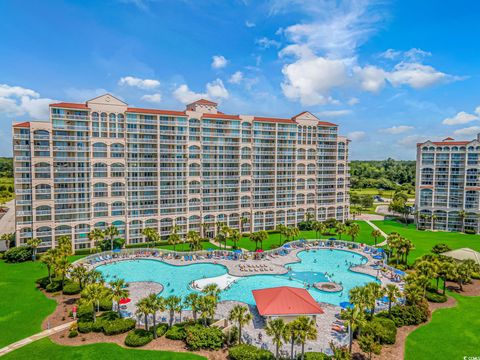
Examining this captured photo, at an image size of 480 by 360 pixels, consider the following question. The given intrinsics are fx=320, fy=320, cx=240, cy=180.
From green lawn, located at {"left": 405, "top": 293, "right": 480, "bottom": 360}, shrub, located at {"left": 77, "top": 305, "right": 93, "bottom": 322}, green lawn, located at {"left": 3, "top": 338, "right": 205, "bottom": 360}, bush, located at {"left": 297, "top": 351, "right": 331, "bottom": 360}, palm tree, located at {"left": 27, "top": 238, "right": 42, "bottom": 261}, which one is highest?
palm tree, located at {"left": 27, "top": 238, "right": 42, "bottom": 261}

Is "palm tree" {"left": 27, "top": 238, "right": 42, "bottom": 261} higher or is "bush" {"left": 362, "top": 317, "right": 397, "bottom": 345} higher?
"palm tree" {"left": 27, "top": 238, "right": 42, "bottom": 261}

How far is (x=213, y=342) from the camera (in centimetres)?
3219

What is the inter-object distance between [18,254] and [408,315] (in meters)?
62.3

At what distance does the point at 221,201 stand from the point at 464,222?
66.0 meters

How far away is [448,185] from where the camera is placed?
8881 cm

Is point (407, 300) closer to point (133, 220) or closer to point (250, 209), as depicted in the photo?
point (250, 209)

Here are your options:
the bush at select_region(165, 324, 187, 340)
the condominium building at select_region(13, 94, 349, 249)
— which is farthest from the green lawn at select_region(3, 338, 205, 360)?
the condominium building at select_region(13, 94, 349, 249)

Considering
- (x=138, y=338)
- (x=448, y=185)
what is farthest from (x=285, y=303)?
(x=448, y=185)

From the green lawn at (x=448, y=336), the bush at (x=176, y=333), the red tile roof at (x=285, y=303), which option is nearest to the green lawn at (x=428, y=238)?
the green lawn at (x=448, y=336)

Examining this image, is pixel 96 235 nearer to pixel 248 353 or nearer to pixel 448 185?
pixel 248 353

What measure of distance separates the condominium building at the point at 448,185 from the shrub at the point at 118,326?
8371cm

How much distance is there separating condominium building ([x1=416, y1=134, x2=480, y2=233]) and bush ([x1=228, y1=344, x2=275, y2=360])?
7713 cm

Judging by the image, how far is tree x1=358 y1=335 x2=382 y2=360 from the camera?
98.1ft

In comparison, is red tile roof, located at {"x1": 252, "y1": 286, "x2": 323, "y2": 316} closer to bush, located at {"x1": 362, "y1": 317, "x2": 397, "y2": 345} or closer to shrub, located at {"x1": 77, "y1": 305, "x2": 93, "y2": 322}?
bush, located at {"x1": 362, "y1": 317, "x2": 397, "y2": 345}
